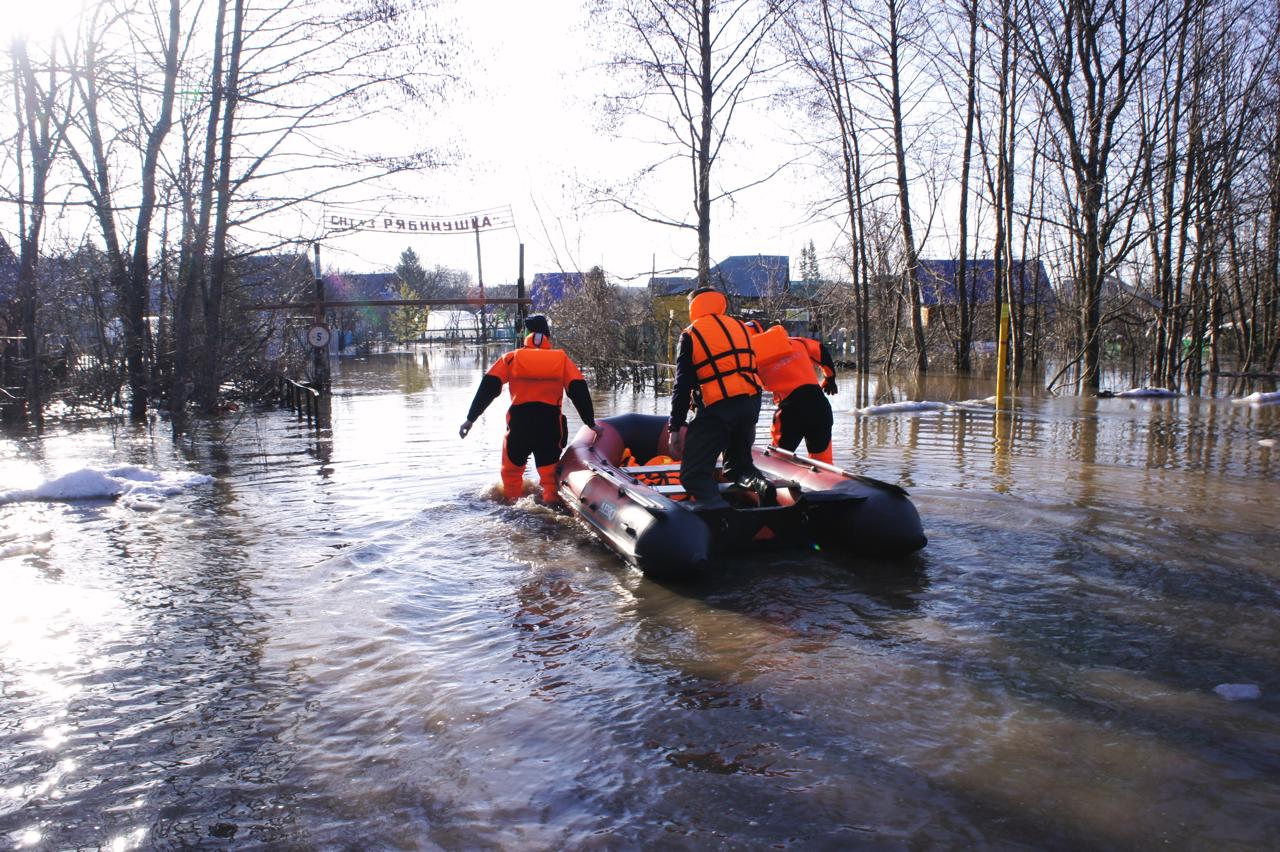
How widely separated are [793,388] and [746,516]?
188 cm

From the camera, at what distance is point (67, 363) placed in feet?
53.5

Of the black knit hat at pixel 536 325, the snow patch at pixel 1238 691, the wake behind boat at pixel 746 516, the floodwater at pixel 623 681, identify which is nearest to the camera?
the floodwater at pixel 623 681

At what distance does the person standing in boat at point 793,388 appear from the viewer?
7.31m

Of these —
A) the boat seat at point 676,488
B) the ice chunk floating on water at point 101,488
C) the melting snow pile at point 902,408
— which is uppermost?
the boat seat at point 676,488

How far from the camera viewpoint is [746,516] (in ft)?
19.7

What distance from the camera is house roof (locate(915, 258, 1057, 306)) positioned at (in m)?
24.1

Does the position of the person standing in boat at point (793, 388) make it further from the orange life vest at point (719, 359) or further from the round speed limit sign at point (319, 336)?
the round speed limit sign at point (319, 336)

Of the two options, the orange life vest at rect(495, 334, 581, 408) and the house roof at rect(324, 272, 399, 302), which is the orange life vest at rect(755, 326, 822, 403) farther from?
the house roof at rect(324, 272, 399, 302)

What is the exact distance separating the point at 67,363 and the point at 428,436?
7.89 m

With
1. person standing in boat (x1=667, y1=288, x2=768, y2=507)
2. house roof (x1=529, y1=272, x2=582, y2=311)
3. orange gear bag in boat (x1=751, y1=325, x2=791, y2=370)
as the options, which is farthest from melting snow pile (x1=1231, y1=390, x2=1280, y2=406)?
house roof (x1=529, y1=272, x2=582, y2=311)

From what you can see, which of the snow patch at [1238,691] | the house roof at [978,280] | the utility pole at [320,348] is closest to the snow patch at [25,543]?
the snow patch at [1238,691]

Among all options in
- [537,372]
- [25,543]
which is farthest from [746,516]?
[25,543]

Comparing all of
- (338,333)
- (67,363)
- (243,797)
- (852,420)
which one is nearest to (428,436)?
(852,420)

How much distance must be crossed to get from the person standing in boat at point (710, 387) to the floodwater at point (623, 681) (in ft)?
2.32
